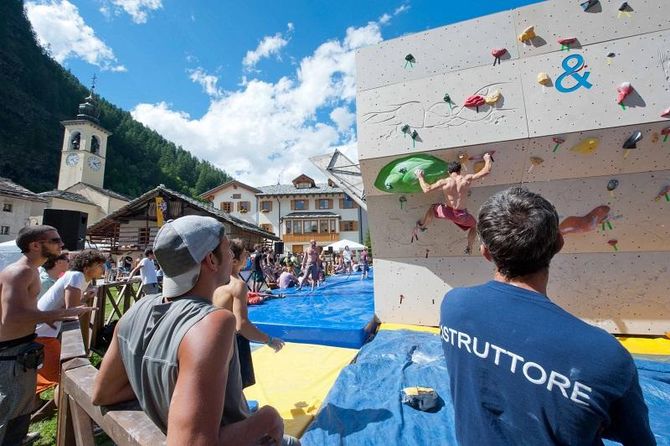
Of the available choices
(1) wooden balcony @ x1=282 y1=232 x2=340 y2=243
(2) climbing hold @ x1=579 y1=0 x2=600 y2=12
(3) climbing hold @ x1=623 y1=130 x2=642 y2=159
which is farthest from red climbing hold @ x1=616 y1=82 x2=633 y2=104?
(1) wooden balcony @ x1=282 y1=232 x2=340 y2=243

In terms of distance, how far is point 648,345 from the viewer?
4.98m

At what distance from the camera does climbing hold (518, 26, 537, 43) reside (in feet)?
16.1

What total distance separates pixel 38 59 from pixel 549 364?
230 feet

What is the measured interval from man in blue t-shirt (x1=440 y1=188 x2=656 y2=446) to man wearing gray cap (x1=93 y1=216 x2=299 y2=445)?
0.80 meters

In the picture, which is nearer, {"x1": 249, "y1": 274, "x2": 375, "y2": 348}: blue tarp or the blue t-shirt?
the blue t-shirt

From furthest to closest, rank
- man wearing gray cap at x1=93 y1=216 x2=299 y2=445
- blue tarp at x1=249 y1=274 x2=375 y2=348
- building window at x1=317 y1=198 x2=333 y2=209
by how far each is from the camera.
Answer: building window at x1=317 y1=198 x2=333 y2=209, blue tarp at x1=249 y1=274 x2=375 y2=348, man wearing gray cap at x1=93 y1=216 x2=299 y2=445

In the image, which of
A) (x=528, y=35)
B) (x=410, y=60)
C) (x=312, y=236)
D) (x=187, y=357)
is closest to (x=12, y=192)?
(x=312, y=236)

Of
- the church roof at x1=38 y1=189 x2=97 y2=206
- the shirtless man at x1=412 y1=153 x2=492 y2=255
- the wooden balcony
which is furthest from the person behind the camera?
the wooden balcony

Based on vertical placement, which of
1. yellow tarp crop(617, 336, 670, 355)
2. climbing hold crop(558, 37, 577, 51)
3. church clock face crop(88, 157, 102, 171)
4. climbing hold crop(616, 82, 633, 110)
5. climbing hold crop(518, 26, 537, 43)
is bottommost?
yellow tarp crop(617, 336, 670, 355)

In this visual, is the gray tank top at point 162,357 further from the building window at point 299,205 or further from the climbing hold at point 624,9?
the building window at point 299,205

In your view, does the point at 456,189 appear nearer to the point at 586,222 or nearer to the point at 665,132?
the point at 586,222

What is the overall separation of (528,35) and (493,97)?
1.09m

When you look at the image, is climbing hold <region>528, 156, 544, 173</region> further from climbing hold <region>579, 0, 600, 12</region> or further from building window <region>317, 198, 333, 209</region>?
building window <region>317, 198, 333, 209</region>

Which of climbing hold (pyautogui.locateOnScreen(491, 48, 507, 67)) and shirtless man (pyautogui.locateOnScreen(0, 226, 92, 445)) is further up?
climbing hold (pyautogui.locateOnScreen(491, 48, 507, 67))
